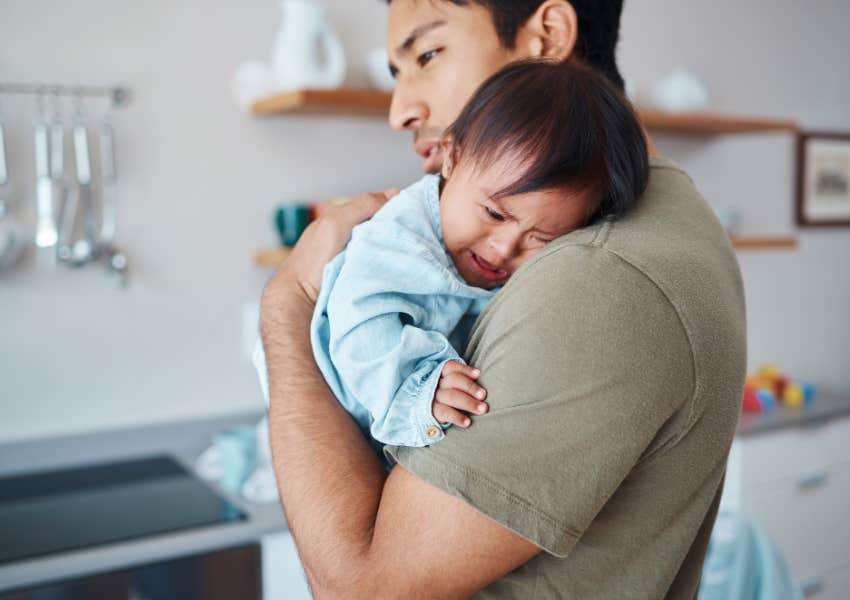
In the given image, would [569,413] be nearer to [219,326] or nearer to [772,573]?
[772,573]

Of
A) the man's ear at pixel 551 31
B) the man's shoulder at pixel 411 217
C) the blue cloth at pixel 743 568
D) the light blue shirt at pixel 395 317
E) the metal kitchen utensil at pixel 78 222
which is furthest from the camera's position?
the metal kitchen utensil at pixel 78 222

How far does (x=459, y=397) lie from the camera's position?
0.67 m

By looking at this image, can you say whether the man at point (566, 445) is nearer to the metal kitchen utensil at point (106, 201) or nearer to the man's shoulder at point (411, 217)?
the man's shoulder at point (411, 217)

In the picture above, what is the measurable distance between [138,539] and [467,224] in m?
1.10

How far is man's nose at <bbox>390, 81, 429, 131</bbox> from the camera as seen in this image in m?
1.08

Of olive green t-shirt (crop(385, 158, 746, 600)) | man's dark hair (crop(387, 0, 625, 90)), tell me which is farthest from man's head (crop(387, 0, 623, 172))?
olive green t-shirt (crop(385, 158, 746, 600))

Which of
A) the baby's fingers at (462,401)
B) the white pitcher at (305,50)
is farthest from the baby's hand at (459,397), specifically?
the white pitcher at (305,50)

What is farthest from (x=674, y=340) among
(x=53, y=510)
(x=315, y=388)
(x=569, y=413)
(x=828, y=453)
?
(x=828, y=453)

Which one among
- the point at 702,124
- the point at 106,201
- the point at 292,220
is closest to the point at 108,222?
the point at 106,201

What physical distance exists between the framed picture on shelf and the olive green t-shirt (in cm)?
301

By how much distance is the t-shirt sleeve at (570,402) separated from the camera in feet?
2.08

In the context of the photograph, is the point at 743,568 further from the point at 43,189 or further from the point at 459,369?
the point at 43,189

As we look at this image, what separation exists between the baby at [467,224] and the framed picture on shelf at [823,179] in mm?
2949

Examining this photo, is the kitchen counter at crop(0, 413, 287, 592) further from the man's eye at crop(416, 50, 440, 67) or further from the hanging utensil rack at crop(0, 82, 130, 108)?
the man's eye at crop(416, 50, 440, 67)
